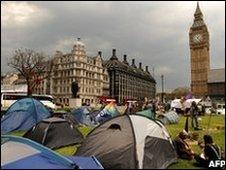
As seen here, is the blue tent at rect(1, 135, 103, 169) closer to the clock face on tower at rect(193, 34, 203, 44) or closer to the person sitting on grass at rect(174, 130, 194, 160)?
the person sitting on grass at rect(174, 130, 194, 160)

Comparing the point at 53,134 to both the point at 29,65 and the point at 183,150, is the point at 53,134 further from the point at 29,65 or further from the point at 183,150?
the point at 29,65

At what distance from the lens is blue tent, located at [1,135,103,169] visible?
25.5 feet

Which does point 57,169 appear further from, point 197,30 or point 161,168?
point 197,30

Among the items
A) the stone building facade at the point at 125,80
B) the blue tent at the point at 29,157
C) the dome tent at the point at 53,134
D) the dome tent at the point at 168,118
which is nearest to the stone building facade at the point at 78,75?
the stone building facade at the point at 125,80

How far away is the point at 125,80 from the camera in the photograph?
5487 inches

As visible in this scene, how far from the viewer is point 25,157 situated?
8078 millimetres

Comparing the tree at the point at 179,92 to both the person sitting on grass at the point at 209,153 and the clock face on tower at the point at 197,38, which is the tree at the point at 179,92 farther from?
the person sitting on grass at the point at 209,153

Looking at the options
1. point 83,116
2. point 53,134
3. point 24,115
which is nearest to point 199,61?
point 83,116

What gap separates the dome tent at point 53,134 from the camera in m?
14.3

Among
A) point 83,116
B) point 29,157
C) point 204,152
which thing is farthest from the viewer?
point 83,116

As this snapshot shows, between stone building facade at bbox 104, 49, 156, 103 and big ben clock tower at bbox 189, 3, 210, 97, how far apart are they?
19407mm

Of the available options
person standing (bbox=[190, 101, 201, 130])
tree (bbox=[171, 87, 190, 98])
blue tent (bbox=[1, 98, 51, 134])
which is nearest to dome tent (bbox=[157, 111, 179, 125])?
person standing (bbox=[190, 101, 201, 130])

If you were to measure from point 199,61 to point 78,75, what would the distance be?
2018 inches

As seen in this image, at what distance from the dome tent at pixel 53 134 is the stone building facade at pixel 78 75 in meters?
90.9
